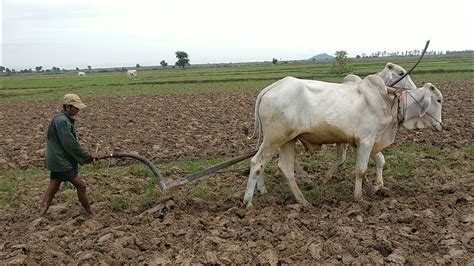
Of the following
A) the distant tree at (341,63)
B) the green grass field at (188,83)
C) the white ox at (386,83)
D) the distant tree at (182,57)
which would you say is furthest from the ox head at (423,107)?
the distant tree at (182,57)

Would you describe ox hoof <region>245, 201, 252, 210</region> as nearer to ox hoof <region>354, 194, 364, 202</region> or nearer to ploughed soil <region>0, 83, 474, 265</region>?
ploughed soil <region>0, 83, 474, 265</region>

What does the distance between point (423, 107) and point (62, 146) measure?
5533 mm

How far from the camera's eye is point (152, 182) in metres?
8.86

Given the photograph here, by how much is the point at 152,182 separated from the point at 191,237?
10.5 ft

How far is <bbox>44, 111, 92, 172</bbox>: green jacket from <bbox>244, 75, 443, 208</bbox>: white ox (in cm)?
249

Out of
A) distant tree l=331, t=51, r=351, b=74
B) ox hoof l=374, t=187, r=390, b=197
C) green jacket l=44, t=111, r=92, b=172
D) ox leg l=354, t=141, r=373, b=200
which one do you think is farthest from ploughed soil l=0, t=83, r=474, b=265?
distant tree l=331, t=51, r=351, b=74

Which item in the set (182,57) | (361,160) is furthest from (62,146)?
(182,57)

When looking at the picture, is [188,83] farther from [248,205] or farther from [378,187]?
[248,205]

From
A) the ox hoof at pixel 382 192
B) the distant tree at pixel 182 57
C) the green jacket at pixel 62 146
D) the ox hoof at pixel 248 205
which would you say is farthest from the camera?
the distant tree at pixel 182 57

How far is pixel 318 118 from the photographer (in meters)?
6.90

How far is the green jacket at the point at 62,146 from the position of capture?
256 inches

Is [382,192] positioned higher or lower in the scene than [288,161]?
lower

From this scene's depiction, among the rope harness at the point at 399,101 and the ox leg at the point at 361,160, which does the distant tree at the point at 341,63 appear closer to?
the rope harness at the point at 399,101

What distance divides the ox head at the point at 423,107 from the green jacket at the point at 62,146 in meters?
5.04
